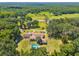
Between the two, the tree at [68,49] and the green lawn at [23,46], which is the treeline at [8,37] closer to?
the green lawn at [23,46]

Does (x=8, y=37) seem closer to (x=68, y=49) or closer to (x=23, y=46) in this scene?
(x=23, y=46)

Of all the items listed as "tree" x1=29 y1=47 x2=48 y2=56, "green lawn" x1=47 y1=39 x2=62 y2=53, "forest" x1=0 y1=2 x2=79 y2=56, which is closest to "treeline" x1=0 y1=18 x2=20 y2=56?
"forest" x1=0 y1=2 x2=79 y2=56

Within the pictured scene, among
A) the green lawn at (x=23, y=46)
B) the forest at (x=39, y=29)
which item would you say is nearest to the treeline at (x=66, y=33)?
the forest at (x=39, y=29)

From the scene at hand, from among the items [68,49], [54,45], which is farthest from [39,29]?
[68,49]

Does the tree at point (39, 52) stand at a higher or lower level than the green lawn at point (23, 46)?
lower

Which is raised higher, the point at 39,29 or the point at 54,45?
the point at 39,29

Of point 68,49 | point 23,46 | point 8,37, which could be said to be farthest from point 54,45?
point 8,37

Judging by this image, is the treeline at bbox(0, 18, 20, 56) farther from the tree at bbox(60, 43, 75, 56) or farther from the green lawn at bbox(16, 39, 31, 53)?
the tree at bbox(60, 43, 75, 56)

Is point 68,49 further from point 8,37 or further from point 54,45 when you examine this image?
point 8,37

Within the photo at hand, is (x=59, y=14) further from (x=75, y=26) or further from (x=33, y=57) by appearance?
(x=33, y=57)
